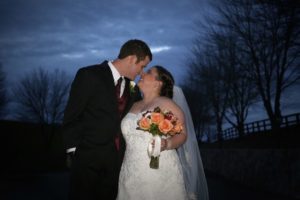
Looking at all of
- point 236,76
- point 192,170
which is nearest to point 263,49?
point 236,76

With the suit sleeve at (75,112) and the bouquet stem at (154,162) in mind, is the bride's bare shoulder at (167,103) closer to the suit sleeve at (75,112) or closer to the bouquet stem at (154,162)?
the bouquet stem at (154,162)

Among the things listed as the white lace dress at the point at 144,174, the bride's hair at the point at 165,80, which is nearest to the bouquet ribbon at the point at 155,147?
the white lace dress at the point at 144,174

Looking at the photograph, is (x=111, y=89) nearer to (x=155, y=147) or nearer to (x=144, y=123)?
(x=144, y=123)

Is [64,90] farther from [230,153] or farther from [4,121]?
[230,153]

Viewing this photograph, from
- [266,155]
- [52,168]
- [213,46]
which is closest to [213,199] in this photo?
[266,155]

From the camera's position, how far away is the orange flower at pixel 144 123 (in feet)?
16.2

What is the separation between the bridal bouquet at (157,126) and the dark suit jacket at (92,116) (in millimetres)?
370

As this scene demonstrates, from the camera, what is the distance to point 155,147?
4.81 meters

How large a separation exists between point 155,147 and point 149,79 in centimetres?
124

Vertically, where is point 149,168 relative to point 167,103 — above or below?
below

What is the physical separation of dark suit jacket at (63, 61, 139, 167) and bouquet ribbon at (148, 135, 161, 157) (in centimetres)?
47

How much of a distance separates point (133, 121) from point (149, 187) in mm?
917

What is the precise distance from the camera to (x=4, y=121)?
1040 inches

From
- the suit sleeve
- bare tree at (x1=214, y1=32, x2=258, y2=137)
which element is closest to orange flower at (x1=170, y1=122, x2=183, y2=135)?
the suit sleeve
